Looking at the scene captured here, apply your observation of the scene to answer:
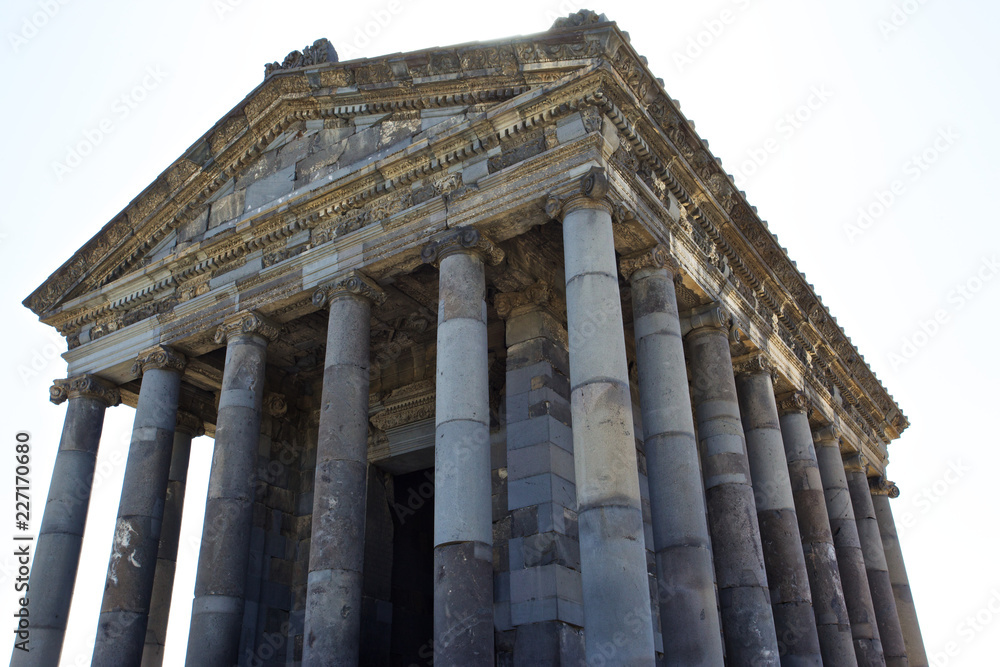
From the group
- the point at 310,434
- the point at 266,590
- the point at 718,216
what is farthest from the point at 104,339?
the point at 718,216

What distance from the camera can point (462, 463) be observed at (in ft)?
39.4

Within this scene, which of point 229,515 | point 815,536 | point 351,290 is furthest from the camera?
point 815,536

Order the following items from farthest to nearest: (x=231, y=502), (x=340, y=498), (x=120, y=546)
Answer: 1. (x=120, y=546)
2. (x=231, y=502)
3. (x=340, y=498)

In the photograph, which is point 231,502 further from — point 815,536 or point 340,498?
point 815,536

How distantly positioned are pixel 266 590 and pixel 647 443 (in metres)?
8.89

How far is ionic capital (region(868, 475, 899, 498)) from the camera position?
2538cm

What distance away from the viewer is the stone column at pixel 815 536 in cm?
1733

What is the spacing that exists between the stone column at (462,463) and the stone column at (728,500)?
468 cm

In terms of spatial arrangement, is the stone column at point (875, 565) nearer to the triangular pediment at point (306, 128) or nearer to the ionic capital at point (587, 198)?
the ionic capital at point (587, 198)

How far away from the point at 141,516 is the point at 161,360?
3.13 metres

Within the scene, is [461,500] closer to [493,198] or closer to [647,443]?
[647,443]

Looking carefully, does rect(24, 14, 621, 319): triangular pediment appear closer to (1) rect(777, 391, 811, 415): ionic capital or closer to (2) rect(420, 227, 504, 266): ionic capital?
(2) rect(420, 227, 504, 266): ionic capital

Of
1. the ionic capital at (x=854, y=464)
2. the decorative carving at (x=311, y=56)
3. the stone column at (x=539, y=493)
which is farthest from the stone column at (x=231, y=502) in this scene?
the ionic capital at (x=854, y=464)

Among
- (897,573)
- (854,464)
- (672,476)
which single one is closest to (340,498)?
(672,476)
